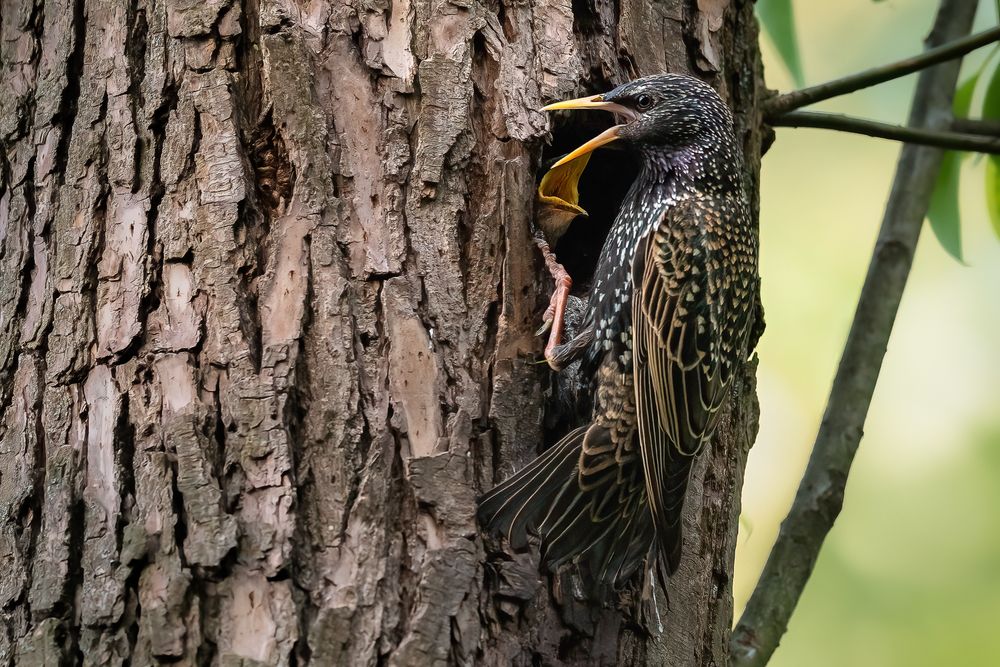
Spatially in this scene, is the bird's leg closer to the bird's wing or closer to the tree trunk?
the tree trunk

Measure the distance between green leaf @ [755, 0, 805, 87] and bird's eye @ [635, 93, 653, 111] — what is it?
0.81m

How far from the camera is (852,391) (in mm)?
3053

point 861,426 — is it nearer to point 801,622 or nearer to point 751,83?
point 751,83

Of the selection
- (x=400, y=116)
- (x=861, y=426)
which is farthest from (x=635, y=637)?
(x=400, y=116)

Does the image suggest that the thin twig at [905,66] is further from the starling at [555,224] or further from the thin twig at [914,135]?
the starling at [555,224]

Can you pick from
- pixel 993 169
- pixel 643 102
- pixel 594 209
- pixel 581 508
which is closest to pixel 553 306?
pixel 581 508

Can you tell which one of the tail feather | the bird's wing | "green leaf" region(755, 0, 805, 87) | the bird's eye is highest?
"green leaf" region(755, 0, 805, 87)

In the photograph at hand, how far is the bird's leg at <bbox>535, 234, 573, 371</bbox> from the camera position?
2512 millimetres

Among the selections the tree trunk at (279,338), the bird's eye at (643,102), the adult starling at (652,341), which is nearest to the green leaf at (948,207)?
the adult starling at (652,341)

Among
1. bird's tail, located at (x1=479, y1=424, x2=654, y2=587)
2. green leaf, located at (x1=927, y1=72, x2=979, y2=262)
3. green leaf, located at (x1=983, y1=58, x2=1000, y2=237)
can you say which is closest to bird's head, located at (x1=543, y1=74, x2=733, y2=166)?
bird's tail, located at (x1=479, y1=424, x2=654, y2=587)

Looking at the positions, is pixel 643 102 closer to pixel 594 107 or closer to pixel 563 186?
pixel 594 107

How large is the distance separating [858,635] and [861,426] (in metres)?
3.87

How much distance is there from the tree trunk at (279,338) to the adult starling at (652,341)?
0.38 feet

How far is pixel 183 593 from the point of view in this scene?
202cm
